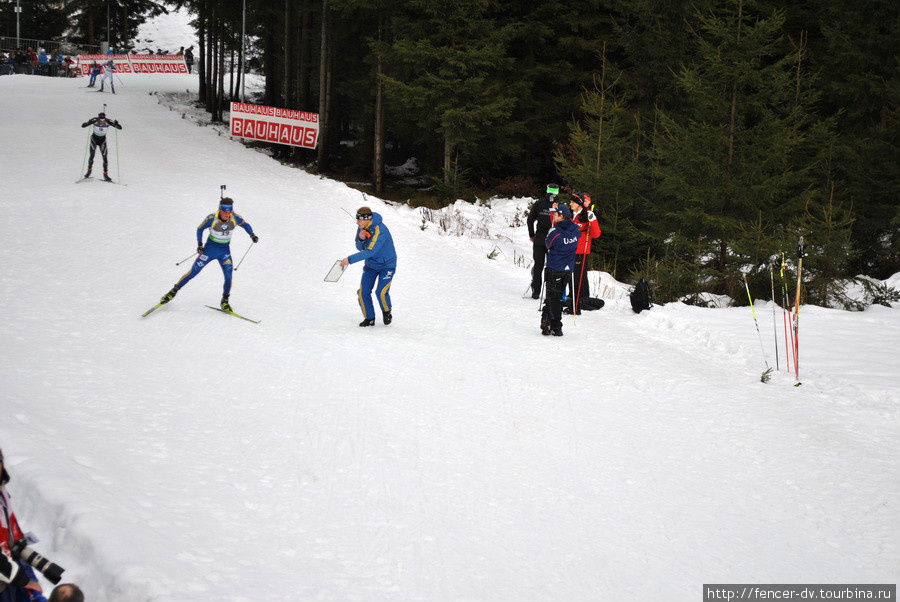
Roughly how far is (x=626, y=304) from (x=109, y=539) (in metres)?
11.1

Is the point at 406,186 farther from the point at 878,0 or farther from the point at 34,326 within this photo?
the point at 34,326

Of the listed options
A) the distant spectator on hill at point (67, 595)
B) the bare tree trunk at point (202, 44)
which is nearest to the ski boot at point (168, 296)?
the distant spectator on hill at point (67, 595)

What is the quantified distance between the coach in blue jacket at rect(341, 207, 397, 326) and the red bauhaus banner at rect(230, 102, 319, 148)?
20.7 meters

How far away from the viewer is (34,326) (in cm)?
1034

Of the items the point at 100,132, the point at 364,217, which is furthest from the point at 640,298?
the point at 100,132

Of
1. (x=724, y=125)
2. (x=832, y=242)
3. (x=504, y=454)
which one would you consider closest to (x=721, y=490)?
(x=504, y=454)

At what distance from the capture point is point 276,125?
31.2m

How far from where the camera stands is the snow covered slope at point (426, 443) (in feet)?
16.3

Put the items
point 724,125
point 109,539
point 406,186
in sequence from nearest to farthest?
point 109,539 < point 724,125 < point 406,186

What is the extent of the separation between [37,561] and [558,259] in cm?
862

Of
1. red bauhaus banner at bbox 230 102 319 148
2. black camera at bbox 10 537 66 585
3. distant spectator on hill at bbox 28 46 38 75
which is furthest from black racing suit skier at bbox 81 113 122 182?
distant spectator on hill at bbox 28 46 38 75

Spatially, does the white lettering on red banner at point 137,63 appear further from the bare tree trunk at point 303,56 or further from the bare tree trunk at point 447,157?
the bare tree trunk at point 447,157

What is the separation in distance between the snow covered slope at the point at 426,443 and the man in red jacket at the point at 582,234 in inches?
25.2

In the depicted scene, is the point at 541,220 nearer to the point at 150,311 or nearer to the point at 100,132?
the point at 150,311
